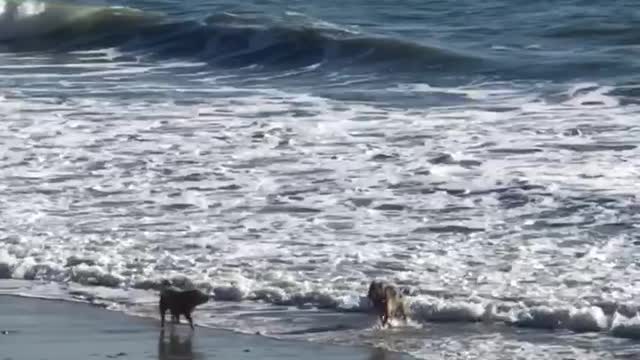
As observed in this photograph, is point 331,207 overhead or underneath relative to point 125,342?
overhead

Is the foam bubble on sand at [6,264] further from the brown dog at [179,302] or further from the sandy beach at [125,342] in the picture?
the brown dog at [179,302]

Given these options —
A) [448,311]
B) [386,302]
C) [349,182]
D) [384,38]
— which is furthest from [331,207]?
[384,38]

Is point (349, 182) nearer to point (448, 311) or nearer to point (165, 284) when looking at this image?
point (165, 284)

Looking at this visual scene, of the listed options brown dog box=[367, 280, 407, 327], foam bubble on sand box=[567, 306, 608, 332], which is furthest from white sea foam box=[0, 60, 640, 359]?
brown dog box=[367, 280, 407, 327]

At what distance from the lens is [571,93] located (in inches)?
602

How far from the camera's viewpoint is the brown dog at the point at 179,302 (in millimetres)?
7848

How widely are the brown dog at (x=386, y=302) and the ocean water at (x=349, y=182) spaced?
0.07m

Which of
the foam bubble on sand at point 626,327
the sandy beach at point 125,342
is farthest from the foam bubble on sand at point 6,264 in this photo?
the foam bubble on sand at point 626,327

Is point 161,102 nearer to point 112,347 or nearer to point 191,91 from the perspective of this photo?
point 191,91

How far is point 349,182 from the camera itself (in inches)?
442

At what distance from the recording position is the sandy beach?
7.38 m

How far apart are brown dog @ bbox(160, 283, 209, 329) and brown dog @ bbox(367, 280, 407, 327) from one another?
779mm

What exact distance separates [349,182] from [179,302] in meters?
3.50

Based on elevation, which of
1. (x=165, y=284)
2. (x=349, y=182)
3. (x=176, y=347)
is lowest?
(x=176, y=347)
